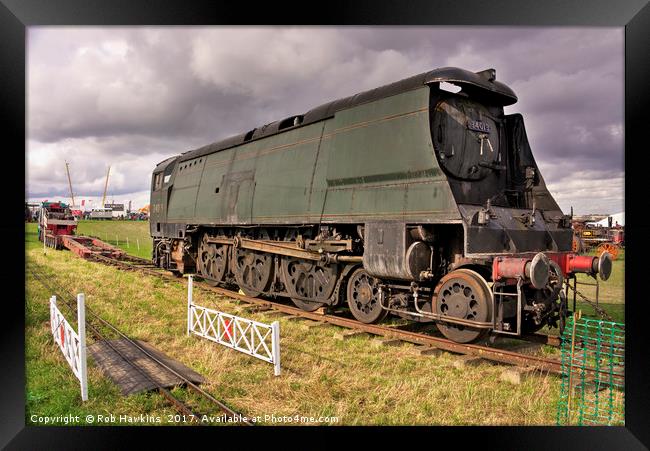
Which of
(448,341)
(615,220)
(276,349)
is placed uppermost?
(615,220)

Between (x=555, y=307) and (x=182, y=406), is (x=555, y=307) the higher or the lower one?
the higher one

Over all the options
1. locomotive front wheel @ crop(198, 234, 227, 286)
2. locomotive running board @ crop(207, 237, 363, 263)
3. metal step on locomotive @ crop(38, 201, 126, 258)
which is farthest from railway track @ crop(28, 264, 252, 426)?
metal step on locomotive @ crop(38, 201, 126, 258)

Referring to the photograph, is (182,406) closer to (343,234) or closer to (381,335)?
(381,335)

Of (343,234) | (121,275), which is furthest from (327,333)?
(121,275)

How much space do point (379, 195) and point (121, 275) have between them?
35.8ft

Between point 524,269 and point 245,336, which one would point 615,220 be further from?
point 245,336

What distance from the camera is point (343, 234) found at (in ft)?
28.5

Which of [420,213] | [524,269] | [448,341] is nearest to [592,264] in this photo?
[524,269]

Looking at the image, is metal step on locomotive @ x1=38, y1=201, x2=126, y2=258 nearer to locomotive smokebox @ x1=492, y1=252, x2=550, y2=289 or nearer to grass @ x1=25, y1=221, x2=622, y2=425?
grass @ x1=25, y1=221, x2=622, y2=425

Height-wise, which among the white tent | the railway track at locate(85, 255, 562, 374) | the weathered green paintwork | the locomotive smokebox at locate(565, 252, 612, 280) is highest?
the weathered green paintwork

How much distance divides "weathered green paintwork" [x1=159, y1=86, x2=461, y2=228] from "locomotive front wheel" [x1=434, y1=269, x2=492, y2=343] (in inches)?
34.7

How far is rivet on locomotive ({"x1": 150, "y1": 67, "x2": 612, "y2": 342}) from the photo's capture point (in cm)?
643

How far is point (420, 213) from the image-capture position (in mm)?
6812

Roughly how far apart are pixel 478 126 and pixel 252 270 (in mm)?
6520
